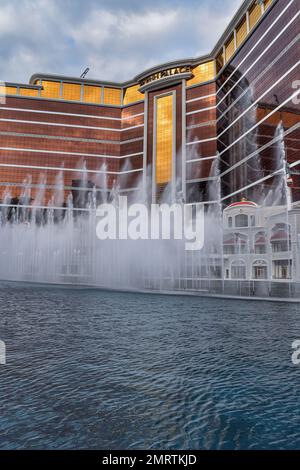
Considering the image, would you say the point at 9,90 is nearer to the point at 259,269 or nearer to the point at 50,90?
the point at 50,90

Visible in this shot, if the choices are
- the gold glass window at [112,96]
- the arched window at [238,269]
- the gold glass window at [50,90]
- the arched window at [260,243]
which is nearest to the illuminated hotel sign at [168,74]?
the gold glass window at [112,96]

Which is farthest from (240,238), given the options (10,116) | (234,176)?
(10,116)

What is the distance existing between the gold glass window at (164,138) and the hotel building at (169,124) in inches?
11.8

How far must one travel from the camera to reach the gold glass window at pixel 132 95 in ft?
369

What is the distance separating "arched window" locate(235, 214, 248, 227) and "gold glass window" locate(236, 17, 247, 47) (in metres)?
47.5

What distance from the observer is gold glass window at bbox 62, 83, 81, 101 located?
376ft

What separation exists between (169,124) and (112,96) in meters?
26.1

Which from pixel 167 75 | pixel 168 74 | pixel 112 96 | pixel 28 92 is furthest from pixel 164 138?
pixel 28 92

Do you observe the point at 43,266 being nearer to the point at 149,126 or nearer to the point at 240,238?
the point at 240,238

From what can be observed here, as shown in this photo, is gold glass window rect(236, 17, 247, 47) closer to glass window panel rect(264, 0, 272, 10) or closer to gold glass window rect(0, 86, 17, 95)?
glass window panel rect(264, 0, 272, 10)

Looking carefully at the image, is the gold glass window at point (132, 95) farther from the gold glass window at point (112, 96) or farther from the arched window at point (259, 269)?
the arched window at point (259, 269)

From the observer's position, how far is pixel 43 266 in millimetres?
55594

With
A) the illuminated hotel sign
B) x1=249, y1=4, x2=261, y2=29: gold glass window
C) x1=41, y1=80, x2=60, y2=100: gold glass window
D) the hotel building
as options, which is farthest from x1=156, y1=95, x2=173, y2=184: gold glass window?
x1=41, y1=80, x2=60, y2=100: gold glass window

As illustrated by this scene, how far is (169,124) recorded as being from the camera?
103188 mm
